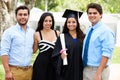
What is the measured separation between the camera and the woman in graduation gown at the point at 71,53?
629 centimetres

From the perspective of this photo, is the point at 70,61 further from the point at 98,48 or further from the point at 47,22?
the point at 47,22

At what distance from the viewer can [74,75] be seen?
640 cm

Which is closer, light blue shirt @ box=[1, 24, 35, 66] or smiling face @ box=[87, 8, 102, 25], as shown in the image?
smiling face @ box=[87, 8, 102, 25]

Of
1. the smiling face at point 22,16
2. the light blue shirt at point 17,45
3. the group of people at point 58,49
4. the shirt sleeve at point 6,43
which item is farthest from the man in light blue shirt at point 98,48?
the shirt sleeve at point 6,43

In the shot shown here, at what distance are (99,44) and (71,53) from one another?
1.90 feet

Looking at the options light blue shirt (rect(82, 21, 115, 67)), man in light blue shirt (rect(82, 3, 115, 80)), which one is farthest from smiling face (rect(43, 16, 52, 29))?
light blue shirt (rect(82, 21, 115, 67))

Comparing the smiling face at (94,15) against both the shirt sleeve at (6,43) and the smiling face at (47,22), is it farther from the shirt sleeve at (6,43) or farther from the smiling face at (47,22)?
the shirt sleeve at (6,43)

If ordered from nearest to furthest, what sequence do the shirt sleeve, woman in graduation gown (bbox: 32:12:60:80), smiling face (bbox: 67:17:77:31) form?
the shirt sleeve < smiling face (bbox: 67:17:77:31) < woman in graduation gown (bbox: 32:12:60:80)

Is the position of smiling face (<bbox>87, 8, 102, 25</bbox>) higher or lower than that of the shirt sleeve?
higher

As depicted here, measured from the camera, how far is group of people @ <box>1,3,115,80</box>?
5.96 m

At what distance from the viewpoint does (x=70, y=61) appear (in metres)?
6.35

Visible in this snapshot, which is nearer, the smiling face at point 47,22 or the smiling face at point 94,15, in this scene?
the smiling face at point 94,15

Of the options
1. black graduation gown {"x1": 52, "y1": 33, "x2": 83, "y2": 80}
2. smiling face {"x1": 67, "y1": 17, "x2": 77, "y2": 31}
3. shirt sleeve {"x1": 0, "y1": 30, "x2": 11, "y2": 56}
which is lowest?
black graduation gown {"x1": 52, "y1": 33, "x2": 83, "y2": 80}

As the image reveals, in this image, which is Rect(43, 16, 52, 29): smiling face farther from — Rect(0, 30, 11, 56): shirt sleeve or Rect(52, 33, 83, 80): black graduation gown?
Rect(0, 30, 11, 56): shirt sleeve
